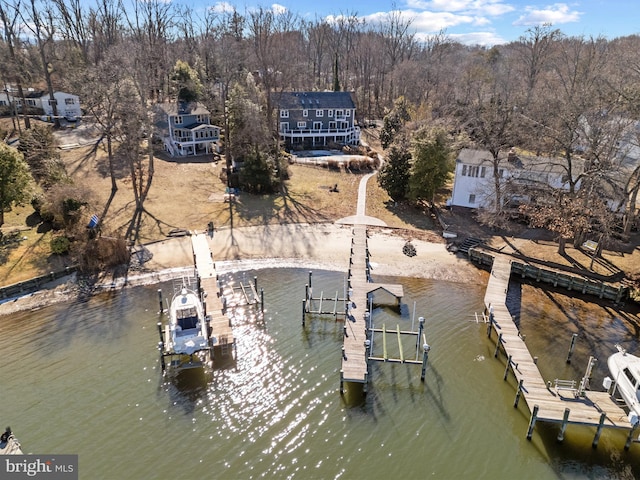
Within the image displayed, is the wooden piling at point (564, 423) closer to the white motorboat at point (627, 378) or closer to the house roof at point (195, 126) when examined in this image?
the white motorboat at point (627, 378)

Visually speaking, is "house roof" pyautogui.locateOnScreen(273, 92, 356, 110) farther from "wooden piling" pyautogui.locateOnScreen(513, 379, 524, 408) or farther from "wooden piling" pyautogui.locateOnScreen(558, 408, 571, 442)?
"wooden piling" pyautogui.locateOnScreen(558, 408, 571, 442)

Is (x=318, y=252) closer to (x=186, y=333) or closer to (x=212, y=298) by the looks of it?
(x=212, y=298)

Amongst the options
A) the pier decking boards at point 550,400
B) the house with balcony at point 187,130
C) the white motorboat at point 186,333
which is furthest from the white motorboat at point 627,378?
the house with balcony at point 187,130

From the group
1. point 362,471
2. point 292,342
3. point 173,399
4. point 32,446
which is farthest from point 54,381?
point 362,471

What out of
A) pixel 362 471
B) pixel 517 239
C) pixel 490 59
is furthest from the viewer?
pixel 490 59

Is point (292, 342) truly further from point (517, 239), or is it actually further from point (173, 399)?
point (517, 239)

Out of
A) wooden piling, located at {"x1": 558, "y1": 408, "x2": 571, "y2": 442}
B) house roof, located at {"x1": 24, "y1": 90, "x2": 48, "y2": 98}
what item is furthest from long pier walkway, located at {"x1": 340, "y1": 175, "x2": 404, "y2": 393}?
house roof, located at {"x1": 24, "y1": 90, "x2": 48, "y2": 98}

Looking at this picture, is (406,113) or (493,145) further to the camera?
(406,113)

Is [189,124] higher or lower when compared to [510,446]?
higher
